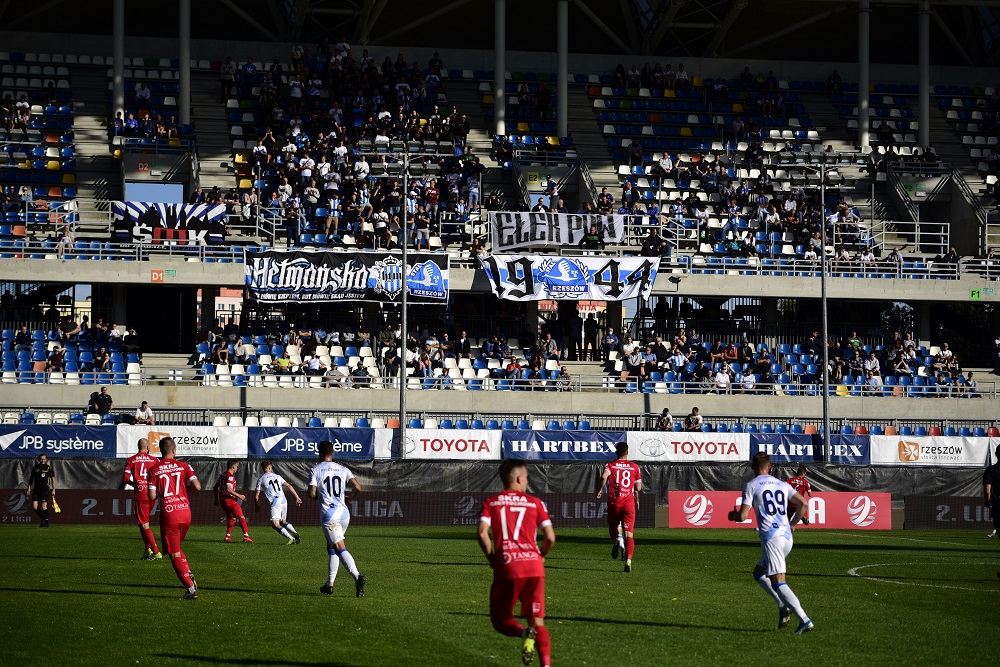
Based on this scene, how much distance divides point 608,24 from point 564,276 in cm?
2171

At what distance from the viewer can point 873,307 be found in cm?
5125

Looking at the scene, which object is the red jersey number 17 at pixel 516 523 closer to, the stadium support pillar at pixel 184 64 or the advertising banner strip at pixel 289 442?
the advertising banner strip at pixel 289 442

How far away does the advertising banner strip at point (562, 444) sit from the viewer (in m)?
38.1

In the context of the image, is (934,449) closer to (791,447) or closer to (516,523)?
(791,447)

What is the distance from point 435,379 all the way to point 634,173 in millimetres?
14609

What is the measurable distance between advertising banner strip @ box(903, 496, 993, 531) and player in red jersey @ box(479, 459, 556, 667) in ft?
81.2

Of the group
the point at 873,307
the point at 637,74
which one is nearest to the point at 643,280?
the point at 873,307

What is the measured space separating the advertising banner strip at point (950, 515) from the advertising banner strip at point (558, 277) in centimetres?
1507

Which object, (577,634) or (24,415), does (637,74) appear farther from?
(577,634)

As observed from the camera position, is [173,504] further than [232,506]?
No

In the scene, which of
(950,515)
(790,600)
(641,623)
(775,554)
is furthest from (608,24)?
(790,600)

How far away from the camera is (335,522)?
1577 cm

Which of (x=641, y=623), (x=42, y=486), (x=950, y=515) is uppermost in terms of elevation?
(x=641, y=623)

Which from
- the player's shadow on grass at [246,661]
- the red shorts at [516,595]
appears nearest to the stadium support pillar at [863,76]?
the player's shadow on grass at [246,661]
